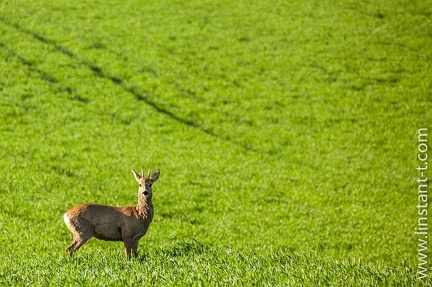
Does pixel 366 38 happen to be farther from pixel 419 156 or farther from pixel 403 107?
pixel 419 156

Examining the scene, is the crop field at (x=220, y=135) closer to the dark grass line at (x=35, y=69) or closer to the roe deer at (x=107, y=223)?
the dark grass line at (x=35, y=69)

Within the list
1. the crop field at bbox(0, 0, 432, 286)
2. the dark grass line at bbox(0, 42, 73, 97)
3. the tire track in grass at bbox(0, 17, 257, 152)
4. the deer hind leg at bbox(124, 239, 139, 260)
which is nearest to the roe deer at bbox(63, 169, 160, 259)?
the deer hind leg at bbox(124, 239, 139, 260)

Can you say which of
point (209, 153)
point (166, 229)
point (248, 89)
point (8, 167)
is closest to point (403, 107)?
point (248, 89)

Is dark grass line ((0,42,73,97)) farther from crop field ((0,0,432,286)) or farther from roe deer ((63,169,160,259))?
roe deer ((63,169,160,259))

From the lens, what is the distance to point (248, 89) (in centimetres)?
2700

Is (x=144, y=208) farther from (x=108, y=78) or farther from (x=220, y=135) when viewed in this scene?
(x=108, y=78)

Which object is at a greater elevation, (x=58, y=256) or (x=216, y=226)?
(x=58, y=256)

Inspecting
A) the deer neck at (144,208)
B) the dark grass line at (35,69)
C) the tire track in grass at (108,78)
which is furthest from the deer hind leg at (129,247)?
the dark grass line at (35,69)

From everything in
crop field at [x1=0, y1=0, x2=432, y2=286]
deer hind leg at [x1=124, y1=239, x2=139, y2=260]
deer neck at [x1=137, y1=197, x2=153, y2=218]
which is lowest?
crop field at [x1=0, y1=0, x2=432, y2=286]

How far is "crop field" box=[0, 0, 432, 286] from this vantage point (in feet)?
28.9

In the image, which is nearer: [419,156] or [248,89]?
[419,156]

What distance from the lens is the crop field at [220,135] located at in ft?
28.9

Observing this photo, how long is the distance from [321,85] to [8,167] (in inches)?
695

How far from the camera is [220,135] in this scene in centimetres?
2264
